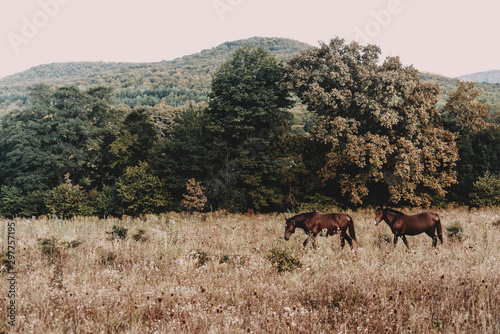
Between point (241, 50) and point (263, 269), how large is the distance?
82.8 feet

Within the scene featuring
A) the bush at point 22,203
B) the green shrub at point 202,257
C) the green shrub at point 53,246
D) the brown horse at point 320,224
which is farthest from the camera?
the bush at point 22,203

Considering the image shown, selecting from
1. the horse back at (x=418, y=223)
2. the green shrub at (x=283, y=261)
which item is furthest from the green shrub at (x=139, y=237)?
the horse back at (x=418, y=223)

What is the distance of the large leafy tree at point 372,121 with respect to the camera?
68.1 feet

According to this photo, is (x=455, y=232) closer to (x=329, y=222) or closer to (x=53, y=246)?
(x=329, y=222)

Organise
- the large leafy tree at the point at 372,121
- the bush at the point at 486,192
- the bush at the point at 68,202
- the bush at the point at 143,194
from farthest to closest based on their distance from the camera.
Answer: the bush at the point at 68,202, the bush at the point at 143,194, the bush at the point at 486,192, the large leafy tree at the point at 372,121

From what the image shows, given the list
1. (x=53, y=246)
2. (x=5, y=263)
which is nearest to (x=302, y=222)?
(x=53, y=246)

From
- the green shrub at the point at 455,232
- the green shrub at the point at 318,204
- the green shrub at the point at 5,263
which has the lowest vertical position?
the green shrub at the point at 318,204

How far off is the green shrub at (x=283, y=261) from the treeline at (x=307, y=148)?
1544 centimetres

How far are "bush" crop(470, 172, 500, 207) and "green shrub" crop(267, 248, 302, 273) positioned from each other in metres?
25.1

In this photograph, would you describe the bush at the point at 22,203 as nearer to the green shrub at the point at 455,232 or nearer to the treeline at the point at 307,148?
the treeline at the point at 307,148

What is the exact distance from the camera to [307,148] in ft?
87.0

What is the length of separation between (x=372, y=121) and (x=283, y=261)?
19.4 metres

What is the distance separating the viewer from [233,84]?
26203 mm

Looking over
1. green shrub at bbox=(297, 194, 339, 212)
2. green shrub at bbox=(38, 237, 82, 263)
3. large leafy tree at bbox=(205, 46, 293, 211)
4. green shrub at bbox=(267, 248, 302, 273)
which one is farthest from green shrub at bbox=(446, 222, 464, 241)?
large leafy tree at bbox=(205, 46, 293, 211)
